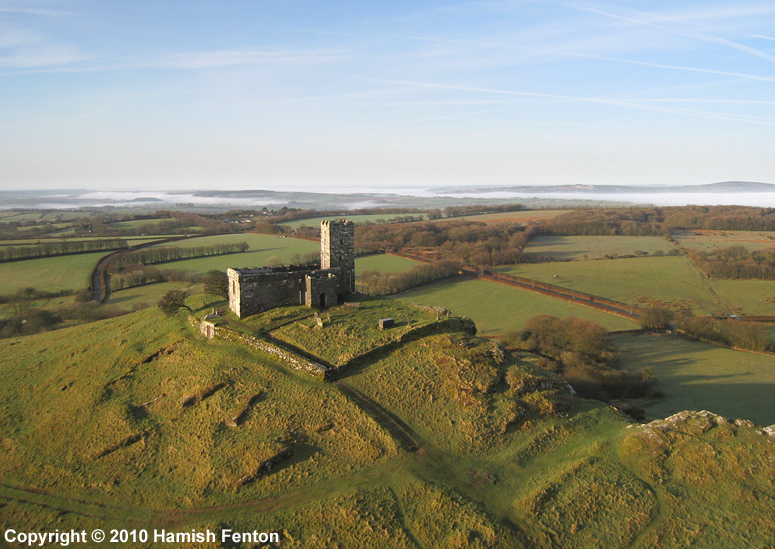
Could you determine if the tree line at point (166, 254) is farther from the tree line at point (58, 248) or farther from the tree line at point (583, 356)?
the tree line at point (583, 356)

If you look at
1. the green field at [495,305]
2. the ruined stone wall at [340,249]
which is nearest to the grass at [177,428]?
the ruined stone wall at [340,249]

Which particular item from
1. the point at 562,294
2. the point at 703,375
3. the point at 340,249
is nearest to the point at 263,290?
the point at 340,249

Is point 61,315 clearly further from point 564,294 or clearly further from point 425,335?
point 564,294

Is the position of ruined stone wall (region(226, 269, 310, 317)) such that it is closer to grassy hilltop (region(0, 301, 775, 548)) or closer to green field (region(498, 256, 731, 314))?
grassy hilltop (region(0, 301, 775, 548))

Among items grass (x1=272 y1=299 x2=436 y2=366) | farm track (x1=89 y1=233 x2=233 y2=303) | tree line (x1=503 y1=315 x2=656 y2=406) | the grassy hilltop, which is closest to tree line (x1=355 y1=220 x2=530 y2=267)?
tree line (x1=503 y1=315 x2=656 y2=406)

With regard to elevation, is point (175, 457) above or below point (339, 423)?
below

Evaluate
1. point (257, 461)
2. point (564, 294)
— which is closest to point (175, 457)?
point (257, 461)
